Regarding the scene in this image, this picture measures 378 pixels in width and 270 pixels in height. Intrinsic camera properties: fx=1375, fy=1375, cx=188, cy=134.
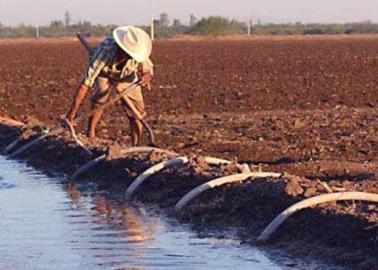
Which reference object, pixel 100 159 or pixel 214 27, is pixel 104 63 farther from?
pixel 214 27

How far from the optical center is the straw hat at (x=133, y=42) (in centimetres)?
1530

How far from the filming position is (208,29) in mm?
147500

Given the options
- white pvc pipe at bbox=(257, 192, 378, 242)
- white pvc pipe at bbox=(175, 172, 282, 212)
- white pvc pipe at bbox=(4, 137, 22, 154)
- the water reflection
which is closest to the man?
white pvc pipe at bbox=(4, 137, 22, 154)

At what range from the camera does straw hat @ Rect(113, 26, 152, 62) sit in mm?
15297

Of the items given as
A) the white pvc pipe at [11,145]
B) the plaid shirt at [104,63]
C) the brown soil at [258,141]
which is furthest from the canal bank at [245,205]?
the white pvc pipe at [11,145]

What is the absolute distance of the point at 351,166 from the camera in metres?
14.5

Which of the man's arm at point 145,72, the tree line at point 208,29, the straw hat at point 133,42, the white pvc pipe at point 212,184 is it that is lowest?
the tree line at point 208,29

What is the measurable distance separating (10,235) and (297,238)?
7.74ft

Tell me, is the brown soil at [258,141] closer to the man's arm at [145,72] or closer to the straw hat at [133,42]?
the man's arm at [145,72]

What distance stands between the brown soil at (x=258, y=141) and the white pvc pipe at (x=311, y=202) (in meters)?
0.06

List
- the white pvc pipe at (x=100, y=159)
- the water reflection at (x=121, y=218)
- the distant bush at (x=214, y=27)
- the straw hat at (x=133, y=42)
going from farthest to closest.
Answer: the distant bush at (x=214, y=27) → the straw hat at (x=133, y=42) → the white pvc pipe at (x=100, y=159) → the water reflection at (x=121, y=218)

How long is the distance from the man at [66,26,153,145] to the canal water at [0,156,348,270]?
223 cm

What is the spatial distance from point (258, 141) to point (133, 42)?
3283mm

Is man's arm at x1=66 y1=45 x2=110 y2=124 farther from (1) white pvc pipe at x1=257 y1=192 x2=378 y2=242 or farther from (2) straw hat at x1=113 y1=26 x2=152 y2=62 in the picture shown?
(1) white pvc pipe at x1=257 y1=192 x2=378 y2=242
